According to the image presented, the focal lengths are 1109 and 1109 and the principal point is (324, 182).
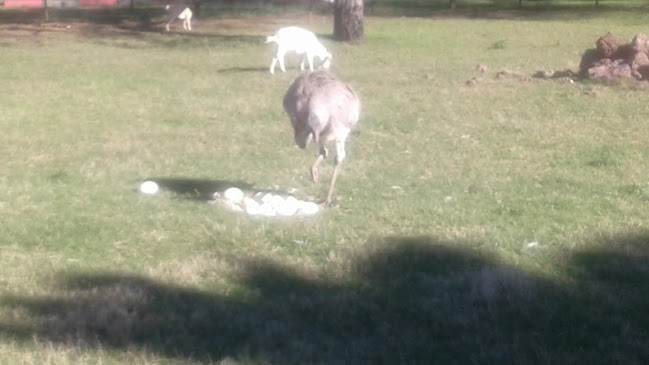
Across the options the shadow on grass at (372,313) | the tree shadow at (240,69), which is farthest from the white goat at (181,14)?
the shadow on grass at (372,313)

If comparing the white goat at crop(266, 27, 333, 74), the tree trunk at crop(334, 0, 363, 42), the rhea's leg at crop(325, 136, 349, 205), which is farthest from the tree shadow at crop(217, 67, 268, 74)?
the rhea's leg at crop(325, 136, 349, 205)

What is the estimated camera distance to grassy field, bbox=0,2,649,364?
272 inches

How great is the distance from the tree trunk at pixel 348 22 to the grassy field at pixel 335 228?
674 centimetres

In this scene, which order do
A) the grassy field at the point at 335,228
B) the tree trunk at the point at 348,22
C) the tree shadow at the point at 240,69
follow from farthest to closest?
the tree trunk at the point at 348,22 < the tree shadow at the point at 240,69 < the grassy field at the point at 335,228

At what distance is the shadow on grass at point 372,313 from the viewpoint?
6.66 metres

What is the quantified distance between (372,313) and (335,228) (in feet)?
7.50

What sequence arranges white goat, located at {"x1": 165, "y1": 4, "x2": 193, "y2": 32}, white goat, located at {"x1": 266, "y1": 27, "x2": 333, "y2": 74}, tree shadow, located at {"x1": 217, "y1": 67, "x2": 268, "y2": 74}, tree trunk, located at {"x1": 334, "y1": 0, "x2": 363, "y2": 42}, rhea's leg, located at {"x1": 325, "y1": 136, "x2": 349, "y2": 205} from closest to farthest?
rhea's leg, located at {"x1": 325, "y1": 136, "x2": 349, "y2": 205}, white goat, located at {"x1": 266, "y1": 27, "x2": 333, "y2": 74}, tree shadow, located at {"x1": 217, "y1": 67, "x2": 268, "y2": 74}, tree trunk, located at {"x1": 334, "y1": 0, "x2": 363, "y2": 42}, white goat, located at {"x1": 165, "y1": 4, "x2": 193, "y2": 32}

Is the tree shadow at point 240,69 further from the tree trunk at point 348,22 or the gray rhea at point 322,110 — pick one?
the gray rhea at point 322,110

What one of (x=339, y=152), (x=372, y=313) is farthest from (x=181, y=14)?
(x=372, y=313)

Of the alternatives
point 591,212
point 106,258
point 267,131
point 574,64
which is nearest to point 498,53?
point 574,64

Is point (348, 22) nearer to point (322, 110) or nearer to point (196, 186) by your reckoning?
point (196, 186)

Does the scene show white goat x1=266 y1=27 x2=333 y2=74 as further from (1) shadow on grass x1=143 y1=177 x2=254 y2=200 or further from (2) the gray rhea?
(2) the gray rhea

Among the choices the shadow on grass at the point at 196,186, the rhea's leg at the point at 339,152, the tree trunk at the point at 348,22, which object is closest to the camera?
the rhea's leg at the point at 339,152

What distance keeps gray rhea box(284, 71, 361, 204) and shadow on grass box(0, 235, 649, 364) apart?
172cm
